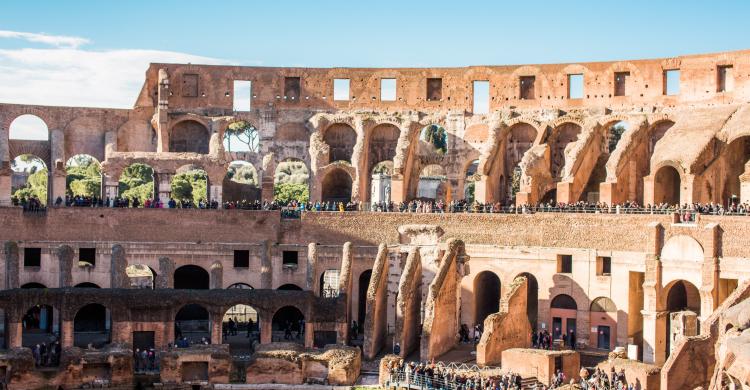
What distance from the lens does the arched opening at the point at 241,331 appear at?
43.1 m

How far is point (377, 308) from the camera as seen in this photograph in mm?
42969

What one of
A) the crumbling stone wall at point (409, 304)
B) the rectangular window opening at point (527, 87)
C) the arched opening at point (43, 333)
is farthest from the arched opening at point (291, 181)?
the crumbling stone wall at point (409, 304)

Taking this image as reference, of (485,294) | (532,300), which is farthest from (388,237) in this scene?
(532,300)

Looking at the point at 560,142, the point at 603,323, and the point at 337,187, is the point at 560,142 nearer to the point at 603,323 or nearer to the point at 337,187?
the point at 337,187

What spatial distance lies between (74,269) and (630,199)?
2346 cm

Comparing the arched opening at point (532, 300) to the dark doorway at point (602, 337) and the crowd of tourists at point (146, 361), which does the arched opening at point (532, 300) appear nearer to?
the dark doorway at point (602, 337)

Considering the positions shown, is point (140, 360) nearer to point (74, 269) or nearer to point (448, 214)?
point (74, 269)

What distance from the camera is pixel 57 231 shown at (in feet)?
156

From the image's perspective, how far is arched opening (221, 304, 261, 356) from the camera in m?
43.1

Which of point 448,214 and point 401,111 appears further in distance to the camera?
point 401,111

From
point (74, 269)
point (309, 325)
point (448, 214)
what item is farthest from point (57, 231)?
point (448, 214)

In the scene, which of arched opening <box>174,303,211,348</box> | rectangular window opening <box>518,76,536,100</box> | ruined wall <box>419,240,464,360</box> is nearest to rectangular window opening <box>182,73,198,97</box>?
arched opening <box>174,303,211,348</box>

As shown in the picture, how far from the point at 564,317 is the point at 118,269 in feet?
58.2

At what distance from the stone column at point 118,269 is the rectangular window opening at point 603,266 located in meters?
18.5
